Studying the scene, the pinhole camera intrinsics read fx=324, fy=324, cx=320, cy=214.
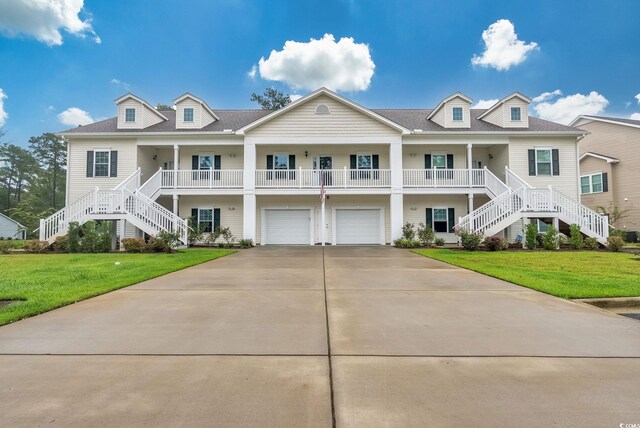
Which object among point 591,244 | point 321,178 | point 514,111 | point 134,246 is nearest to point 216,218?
point 134,246

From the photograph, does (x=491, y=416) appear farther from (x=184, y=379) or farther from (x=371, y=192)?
(x=371, y=192)

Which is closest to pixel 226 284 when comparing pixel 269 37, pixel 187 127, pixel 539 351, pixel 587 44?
pixel 539 351

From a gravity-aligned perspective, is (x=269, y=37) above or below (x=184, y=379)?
above

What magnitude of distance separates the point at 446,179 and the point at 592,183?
12627 mm

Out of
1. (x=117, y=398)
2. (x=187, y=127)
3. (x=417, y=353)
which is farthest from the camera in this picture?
(x=187, y=127)

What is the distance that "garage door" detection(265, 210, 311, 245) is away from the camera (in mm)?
19016

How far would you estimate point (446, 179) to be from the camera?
18.3 meters

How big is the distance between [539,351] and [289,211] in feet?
53.6

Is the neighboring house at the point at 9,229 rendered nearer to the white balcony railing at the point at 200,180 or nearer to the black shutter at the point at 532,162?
the white balcony railing at the point at 200,180

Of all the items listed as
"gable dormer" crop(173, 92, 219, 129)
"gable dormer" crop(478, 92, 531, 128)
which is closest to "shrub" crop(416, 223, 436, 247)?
"gable dormer" crop(478, 92, 531, 128)

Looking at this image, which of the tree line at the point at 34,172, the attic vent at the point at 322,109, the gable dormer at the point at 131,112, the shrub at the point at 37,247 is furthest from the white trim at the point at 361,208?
the tree line at the point at 34,172

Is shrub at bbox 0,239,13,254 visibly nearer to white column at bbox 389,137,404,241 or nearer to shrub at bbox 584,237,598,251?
white column at bbox 389,137,404,241

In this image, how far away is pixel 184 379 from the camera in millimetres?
2738

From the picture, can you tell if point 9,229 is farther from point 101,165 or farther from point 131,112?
point 131,112
